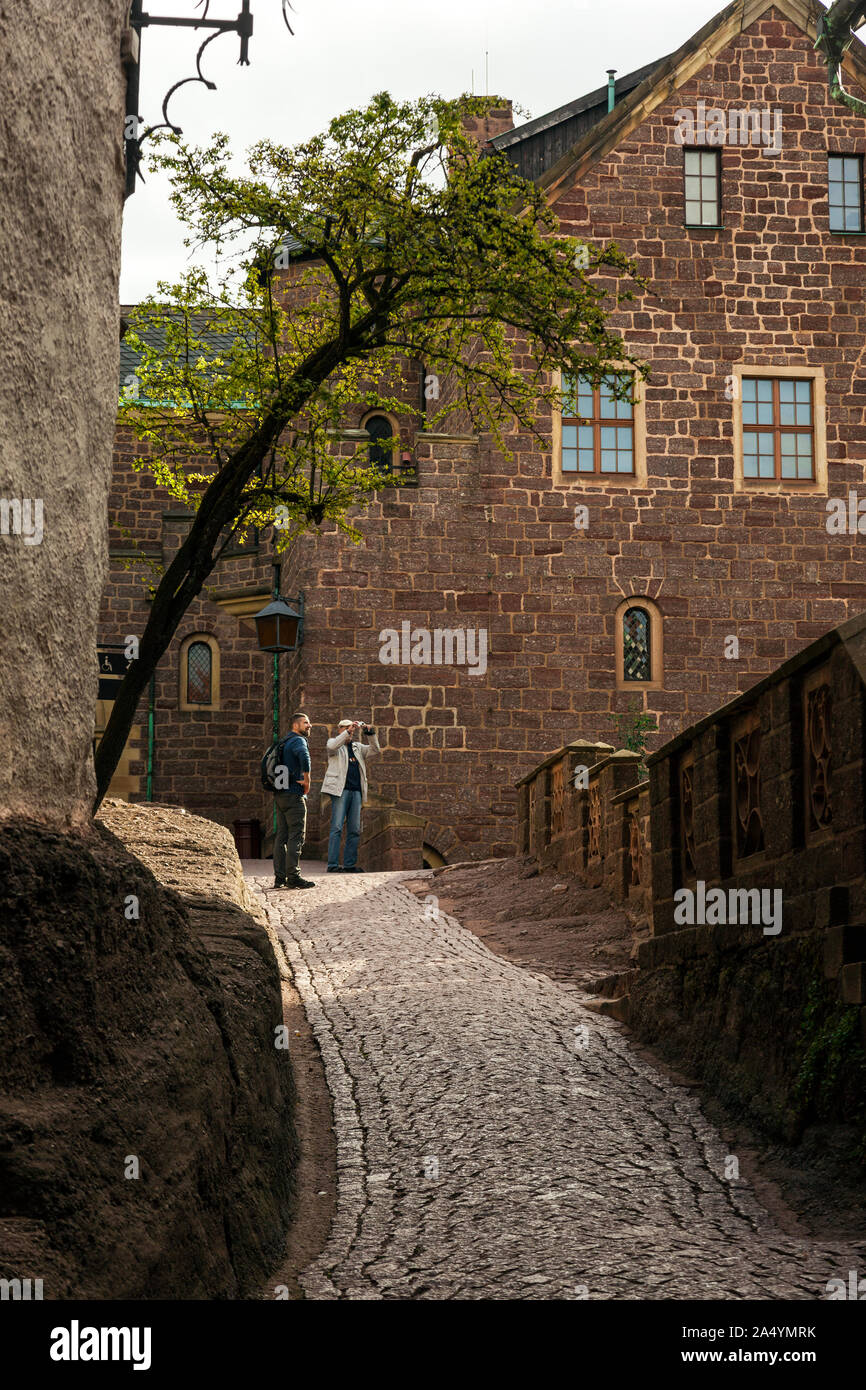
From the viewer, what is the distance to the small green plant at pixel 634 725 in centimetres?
2092

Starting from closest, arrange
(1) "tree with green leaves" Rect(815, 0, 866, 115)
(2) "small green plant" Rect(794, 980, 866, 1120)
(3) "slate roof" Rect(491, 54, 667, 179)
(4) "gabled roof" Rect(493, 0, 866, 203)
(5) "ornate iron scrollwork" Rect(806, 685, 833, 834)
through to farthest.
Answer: (2) "small green plant" Rect(794, 980, 866, 1120)
(5) "ornate iron scrollwork" Rect(806, 685, 833, 834)
(1) "tree with green leaves" Rect(815, 0, 866, 115)
(4) "gabled roof" Rect(493, 0, 866, 203)
(3) "slate roof" Rect(491, 54, 667, 179)

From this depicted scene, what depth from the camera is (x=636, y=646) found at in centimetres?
2142

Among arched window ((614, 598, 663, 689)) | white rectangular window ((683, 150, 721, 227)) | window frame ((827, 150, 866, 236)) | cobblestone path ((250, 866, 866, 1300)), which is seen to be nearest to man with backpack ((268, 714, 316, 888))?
cobblestone path ((250, 866, 866, 1300))

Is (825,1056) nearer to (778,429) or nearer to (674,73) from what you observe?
(778,429)

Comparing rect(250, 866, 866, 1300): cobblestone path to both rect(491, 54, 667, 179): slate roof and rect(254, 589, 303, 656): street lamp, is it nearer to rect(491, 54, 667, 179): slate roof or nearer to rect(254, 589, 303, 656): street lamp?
rect(254, 589, 303, 656): street lamp

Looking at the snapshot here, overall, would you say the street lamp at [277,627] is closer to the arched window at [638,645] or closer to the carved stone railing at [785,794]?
the arched window at [638,645]

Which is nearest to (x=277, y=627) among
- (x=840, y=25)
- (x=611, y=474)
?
(x=611, y=474)

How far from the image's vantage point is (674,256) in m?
21.9

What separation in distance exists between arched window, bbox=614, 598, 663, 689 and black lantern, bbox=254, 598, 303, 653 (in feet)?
15.4

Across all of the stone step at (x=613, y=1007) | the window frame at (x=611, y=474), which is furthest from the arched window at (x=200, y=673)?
the stone step at (x=613, y=1007)

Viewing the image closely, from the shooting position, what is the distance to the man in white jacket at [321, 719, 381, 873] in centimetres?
1739

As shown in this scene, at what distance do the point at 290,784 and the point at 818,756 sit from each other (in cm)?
875

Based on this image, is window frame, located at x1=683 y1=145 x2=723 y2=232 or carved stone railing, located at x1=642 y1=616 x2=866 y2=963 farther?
window frame, located at x1=683 y1=145 x2=723 y2=232
